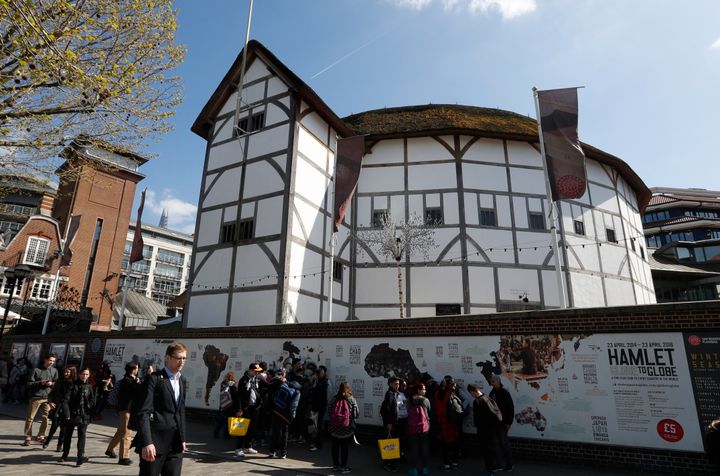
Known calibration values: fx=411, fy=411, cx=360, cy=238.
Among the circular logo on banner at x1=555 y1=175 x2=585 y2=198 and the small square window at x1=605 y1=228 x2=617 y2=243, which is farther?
the small square window at x1=605 y1=228 x2=617 y2=243

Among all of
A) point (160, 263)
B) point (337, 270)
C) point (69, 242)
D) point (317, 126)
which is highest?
point (160, 263)

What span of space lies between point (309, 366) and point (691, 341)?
26.8 feet

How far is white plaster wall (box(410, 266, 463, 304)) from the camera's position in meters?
19.2

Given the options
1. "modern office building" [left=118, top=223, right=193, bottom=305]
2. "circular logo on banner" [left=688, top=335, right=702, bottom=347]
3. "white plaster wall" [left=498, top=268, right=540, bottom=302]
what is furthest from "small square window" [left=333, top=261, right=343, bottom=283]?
"modern office building" [left=118, top=223, right=193, bottom=305]

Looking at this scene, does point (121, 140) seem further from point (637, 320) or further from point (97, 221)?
point (97, 221)

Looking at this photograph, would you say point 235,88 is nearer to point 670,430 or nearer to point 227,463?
point 227,463

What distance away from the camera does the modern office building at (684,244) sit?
30781 millimetres

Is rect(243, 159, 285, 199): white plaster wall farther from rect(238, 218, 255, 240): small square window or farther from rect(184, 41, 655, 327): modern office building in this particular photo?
rect(238, 218, 255, 240): small square window

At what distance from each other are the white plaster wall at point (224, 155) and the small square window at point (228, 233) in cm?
320

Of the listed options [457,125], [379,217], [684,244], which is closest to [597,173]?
[457,125]

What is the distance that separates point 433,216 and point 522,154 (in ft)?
19.7

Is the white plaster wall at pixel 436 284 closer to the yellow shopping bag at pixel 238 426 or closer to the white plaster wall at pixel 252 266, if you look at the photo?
the white plaster wall at pixel 252 266

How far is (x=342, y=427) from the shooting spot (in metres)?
7.57

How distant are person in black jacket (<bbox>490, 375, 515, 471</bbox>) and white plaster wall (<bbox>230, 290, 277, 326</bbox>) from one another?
9.77m
